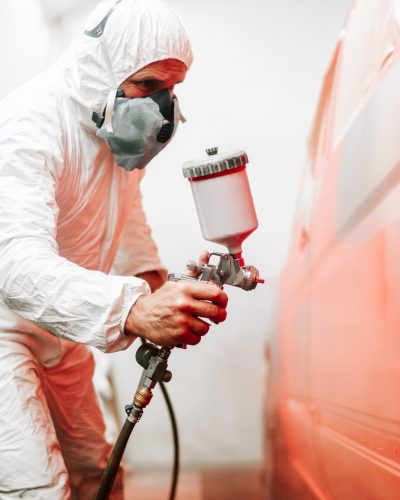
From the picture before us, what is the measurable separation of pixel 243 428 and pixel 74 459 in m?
2.23

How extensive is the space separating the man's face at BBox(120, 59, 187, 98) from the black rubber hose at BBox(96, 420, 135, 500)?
75 cm

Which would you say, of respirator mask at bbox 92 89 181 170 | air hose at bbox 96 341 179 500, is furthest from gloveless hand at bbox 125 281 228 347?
respirator mask at bbox 92 89 181 170

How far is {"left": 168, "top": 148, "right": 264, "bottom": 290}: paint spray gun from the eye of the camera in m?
1.25

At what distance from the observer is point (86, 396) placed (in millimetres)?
1930

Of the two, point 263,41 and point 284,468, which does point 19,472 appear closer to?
point 284,468

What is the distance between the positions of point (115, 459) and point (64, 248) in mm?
556

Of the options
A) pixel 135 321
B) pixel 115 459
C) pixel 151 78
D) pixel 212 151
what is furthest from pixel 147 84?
pixel 115 459

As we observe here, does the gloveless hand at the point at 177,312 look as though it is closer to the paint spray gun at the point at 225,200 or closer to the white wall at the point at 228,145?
the paint spray gun at the point at 225,200

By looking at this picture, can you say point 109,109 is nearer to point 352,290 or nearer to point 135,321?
point 135,321

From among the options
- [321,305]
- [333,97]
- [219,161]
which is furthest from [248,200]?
[333,97]

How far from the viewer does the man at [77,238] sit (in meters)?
1.24

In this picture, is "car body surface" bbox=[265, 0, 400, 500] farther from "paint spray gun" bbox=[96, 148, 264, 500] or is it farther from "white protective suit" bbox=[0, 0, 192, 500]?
"white protective suit" bbox=[0, 0, 192, 500]

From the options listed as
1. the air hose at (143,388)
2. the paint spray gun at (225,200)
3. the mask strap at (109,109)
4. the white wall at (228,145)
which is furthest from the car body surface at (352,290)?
the white wall at (228,145)

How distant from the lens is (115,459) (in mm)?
1368
